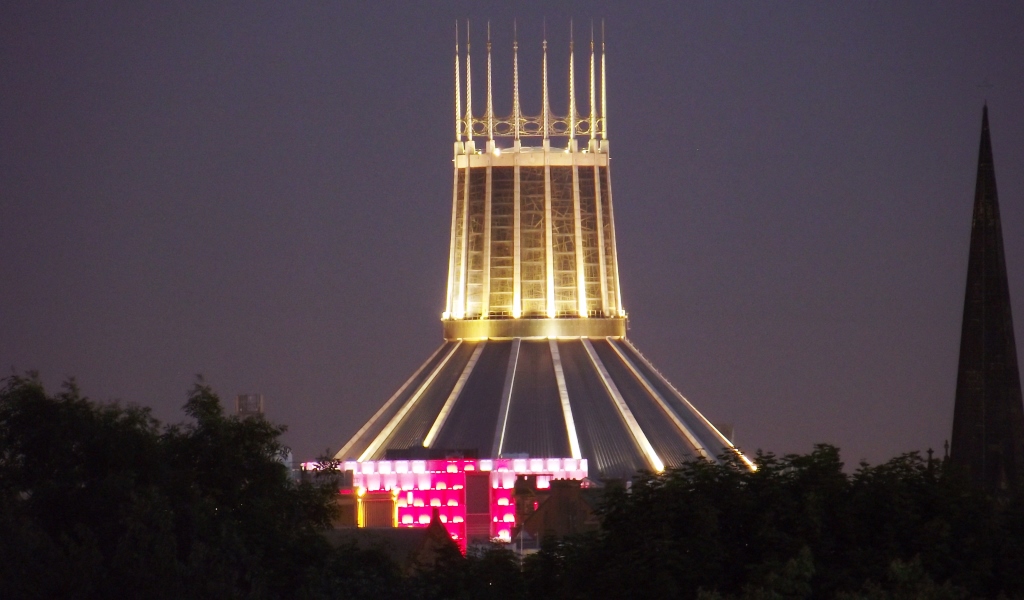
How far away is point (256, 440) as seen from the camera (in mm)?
34031

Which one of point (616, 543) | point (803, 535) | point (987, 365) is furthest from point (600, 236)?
point (803, 535)

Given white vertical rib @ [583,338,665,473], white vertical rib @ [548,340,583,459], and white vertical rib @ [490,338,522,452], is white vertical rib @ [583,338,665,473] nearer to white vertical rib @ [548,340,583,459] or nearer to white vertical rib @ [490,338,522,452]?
white vertical rib @ [548,340,583,459]

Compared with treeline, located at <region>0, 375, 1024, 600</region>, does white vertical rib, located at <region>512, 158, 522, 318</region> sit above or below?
above

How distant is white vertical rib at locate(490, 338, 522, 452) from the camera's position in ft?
186

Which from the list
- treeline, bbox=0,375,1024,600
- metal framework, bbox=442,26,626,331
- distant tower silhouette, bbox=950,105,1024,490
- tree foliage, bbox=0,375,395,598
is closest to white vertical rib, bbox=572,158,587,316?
metal framework, bbox=442,26,626,331

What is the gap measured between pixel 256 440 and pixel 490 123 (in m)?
27.2

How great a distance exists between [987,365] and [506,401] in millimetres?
17856

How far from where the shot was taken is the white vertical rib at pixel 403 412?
189 ft

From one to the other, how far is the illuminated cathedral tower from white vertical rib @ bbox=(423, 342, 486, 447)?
39 mm

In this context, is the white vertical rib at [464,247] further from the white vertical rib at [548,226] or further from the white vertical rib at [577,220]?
the white vertical rib at [577,220]

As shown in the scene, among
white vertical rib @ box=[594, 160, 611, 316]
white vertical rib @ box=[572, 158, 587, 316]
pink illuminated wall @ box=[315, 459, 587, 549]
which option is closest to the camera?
pink illuminated wall @ box=[315, 459, 587, 549]

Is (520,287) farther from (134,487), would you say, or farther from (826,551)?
(826,551)

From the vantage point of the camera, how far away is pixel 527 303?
60500 millimetres

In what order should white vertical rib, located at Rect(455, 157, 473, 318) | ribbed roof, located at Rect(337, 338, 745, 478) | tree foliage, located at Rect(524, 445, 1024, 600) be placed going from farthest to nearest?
white vertical rib, located at Rect(455, 157, 473, 318)
ribbed roof, located at Rect(337, 338, 745, 478)
tree foliage, located at Rect(524, 445, 1024, 600)
